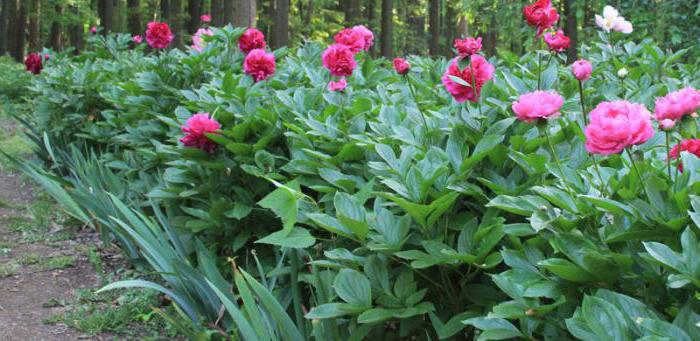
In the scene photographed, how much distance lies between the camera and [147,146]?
443 cm

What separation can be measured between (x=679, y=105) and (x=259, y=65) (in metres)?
2.54

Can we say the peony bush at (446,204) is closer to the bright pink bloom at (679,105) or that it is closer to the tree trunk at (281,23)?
the bright pink bloom at (679,105)

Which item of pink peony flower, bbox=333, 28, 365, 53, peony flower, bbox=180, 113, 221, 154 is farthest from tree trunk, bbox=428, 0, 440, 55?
peony flower, bbox=180, 113, 221, 154

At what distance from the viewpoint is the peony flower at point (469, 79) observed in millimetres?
2209

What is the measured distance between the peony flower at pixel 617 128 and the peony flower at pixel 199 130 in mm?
1939

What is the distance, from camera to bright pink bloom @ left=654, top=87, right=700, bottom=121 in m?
1.48

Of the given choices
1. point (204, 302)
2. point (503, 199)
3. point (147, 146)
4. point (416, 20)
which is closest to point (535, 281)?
point (503, 199)

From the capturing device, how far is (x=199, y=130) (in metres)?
3.06

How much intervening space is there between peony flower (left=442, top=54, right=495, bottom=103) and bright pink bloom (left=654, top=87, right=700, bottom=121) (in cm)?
71

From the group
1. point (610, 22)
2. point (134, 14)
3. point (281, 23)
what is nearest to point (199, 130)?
point (610, 22)

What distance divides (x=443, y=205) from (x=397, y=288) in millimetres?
313

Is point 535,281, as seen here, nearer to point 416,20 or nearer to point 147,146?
point 147,146

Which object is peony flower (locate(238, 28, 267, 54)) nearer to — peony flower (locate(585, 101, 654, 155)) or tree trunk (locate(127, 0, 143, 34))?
peony flower (locate(585, 101, 654, 155))

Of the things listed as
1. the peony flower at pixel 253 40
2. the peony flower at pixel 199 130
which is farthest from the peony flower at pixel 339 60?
the peony flower at pixel 253 40
